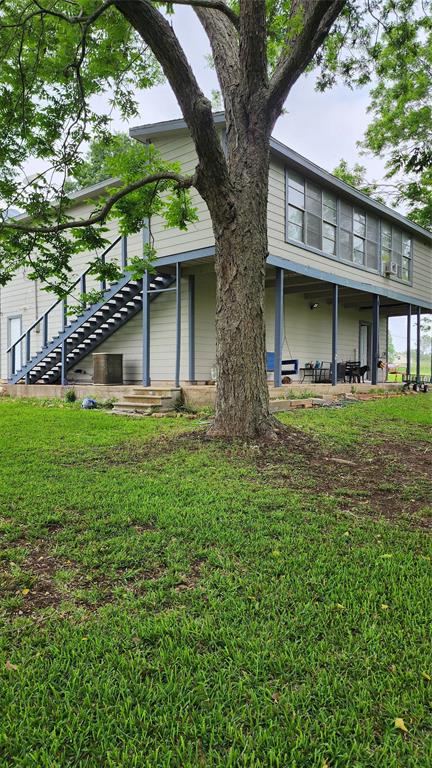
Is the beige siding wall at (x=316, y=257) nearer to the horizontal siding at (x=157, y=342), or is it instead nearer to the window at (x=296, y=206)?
the window at (x=296, y=206)

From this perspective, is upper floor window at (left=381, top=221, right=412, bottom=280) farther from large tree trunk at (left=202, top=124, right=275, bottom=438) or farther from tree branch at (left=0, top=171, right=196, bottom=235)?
tree branch at (left=0, top=171, right=196, bottom=235)

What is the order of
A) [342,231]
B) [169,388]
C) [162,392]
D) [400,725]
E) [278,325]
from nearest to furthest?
[400,725] → [162,392] → [169,388] → [278,325] → [342,231]

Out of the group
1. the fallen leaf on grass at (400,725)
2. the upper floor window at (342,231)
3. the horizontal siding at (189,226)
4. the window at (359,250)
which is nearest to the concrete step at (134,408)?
the horizontal siding at (189,226)

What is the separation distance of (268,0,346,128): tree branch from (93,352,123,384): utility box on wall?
24.2 feet

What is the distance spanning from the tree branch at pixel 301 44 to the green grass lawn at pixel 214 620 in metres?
4.89

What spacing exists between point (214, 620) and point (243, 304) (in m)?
4.33

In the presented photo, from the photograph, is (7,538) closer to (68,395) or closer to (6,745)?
(6,745)

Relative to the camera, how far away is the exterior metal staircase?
11.7 m

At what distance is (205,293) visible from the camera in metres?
11.8

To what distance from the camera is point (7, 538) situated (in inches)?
120

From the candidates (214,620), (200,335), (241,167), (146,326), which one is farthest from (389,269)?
(214,620)

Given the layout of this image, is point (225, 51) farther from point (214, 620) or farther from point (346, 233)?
point (346, 233)

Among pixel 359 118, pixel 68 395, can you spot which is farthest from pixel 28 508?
pixel 359 118

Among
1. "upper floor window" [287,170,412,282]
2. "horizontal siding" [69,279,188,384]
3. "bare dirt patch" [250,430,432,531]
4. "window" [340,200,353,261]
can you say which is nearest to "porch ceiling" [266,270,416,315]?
"upper floor window" [287,170,412,282]
